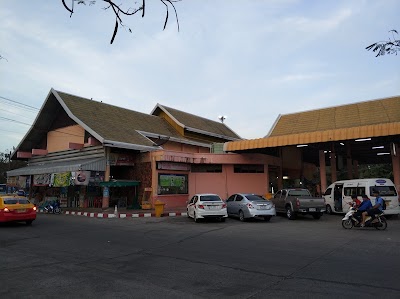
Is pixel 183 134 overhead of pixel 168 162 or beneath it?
overhead

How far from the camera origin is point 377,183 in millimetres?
18609

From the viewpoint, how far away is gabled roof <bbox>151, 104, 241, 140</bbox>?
32.7 meters

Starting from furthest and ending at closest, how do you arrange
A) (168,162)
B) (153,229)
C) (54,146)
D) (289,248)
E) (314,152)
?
1. (314,152)
2. (54,146)
3. (168,162)
4. (153,229)
5. (289,248)

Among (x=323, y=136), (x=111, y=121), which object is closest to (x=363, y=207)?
(x=323, y=136)

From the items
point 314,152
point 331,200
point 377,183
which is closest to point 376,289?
point 377,183

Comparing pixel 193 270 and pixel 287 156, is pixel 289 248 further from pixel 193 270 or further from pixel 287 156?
pixel 287 156

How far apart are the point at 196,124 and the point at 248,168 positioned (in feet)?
27.6

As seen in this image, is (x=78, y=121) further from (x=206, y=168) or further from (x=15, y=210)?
(x=206, y=168)

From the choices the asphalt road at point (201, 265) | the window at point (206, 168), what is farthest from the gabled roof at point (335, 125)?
the asphalt road at point (201, 265)

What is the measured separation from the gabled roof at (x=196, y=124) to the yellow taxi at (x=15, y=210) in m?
17.0

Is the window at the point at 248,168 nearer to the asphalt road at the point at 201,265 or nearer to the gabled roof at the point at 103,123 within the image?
the gabled roof at the point at 103,123

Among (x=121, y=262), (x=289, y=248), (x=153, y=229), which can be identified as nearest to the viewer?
(x=121, y=262)

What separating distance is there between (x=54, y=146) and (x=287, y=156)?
20888mm

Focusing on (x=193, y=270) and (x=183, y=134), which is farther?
(x=183, y=134)
